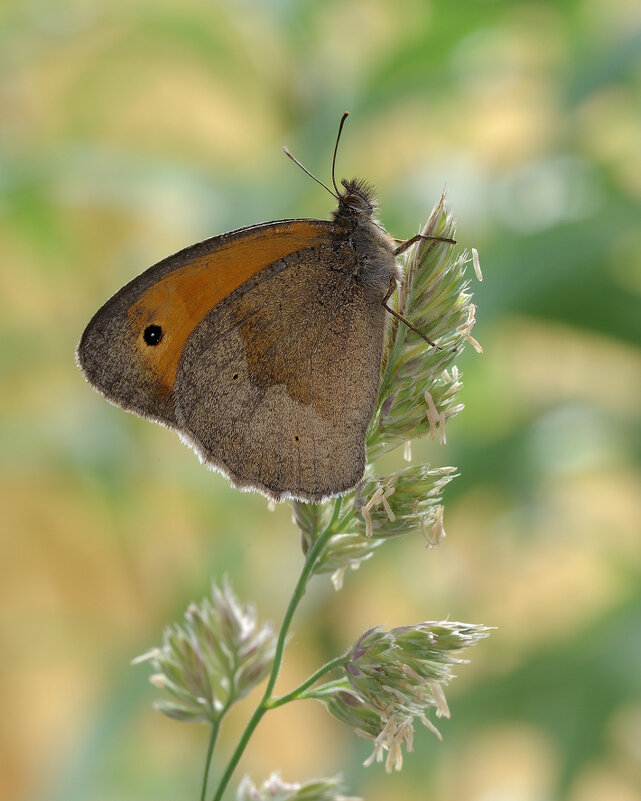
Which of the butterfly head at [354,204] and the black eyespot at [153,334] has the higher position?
the butterfly head at [354,204]

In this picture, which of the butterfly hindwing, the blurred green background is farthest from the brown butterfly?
the blurred green background

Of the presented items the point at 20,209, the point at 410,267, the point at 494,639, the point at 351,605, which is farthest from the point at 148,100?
the point at 410,267

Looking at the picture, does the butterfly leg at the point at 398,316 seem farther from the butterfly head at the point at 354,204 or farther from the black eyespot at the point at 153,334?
the black eyespot at the point at 153,334

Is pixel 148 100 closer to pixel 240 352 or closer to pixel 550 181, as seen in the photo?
pixel 550 181

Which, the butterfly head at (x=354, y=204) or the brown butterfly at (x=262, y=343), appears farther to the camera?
the butterfly head at (x=354, y=204)

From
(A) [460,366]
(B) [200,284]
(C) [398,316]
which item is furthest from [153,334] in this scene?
(A) [460,366]

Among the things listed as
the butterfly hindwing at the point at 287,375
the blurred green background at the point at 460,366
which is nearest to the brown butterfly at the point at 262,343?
the butterfly hindwing at the point at 287,375

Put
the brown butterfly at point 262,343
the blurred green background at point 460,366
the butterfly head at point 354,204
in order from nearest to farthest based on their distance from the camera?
1. the brown butterfly at point 262,343
2. the butterfly head at point 354,204
3. the blurred green background at point 460,366

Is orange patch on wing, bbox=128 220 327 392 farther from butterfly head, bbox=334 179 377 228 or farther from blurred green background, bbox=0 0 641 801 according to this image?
blurred green background, bbox=0 0 641 801

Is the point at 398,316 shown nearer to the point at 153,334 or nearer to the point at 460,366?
the point at 153,334
